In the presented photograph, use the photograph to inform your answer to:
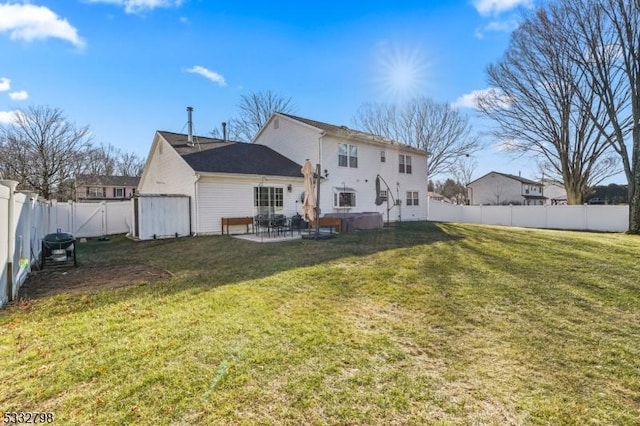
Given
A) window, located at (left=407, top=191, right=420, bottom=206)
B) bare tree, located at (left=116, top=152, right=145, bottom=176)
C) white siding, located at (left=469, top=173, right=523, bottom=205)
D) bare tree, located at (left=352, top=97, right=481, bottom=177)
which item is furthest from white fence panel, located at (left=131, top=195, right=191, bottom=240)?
white siding, located at (left=469, top=173, right=523, bottom=205)

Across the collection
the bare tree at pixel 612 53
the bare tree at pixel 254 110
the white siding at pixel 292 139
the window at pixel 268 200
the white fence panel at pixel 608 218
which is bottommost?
the white fence panel at pixel 608 218

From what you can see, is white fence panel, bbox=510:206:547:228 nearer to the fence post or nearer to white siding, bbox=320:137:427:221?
white siding, bbox=320:137:427:221

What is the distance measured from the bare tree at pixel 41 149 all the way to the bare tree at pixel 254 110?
44.4ft

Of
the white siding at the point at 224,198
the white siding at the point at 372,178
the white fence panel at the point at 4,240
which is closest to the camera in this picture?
the white fence panel at the point at 4,240

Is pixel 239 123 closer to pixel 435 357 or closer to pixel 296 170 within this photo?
pixel 296 170

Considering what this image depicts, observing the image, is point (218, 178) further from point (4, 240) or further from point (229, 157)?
point (4, 240)

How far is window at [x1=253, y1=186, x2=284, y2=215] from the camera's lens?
15.0 metres

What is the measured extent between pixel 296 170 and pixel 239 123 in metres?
19.3

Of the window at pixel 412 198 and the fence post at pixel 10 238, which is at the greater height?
the window at pixel 412 198

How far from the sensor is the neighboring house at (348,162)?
17.7m

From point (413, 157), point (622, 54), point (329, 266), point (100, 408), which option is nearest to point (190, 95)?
point (413, 157)

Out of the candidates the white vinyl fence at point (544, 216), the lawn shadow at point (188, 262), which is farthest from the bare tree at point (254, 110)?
the lawn shadow at point (188, 262)

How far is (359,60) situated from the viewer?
1738 centimetres

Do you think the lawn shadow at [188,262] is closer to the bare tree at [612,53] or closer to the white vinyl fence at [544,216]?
the bare tree at [612,53]
